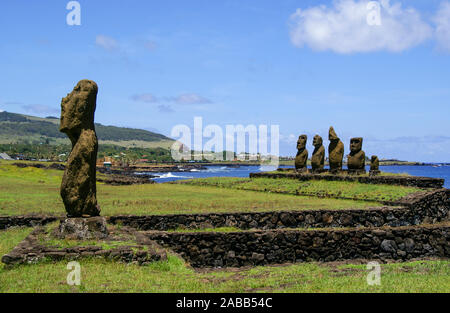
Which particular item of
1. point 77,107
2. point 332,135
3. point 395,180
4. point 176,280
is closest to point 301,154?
point 332,135

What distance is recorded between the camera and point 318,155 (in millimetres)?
35094

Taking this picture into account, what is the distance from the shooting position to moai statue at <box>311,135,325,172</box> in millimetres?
34875

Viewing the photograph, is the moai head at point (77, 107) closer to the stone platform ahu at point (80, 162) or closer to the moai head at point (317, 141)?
the stone platform ahu at point (80, 162)

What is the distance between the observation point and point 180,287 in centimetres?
879

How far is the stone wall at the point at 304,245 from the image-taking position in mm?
15203

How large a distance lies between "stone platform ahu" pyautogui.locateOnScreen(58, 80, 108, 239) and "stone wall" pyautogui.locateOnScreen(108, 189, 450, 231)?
13.3ft

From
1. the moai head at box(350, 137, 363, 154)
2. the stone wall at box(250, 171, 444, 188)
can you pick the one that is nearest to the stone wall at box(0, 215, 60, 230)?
the stone wall at box(250, 171, 444, 188)

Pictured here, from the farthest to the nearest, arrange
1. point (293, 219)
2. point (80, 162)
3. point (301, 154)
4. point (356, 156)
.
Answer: point (301, 154), point (356, 156), point (293, 219), point (80, 162)

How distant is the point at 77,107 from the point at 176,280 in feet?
18.9

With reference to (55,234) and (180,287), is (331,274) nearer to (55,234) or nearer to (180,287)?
(180,287)

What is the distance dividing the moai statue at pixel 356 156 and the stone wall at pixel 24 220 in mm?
21397

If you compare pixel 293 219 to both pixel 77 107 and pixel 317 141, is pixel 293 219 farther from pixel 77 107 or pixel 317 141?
pixel 317 141
